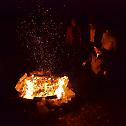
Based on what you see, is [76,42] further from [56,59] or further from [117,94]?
[117,94]

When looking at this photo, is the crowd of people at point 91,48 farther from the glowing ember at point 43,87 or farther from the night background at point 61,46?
the glowing ember at point 43,87

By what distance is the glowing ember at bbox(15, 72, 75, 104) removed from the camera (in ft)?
30.3

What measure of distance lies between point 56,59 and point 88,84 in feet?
9.82

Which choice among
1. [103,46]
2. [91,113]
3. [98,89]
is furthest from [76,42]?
[91,113]

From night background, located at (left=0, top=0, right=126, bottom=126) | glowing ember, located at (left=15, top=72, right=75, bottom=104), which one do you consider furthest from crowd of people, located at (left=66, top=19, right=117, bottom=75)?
glowing ember, located at (left=15, top=72, right=75, bottom=104)

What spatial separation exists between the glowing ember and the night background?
0.42 meters

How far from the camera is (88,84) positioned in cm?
1058

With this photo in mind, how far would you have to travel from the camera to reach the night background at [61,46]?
9.13 meters

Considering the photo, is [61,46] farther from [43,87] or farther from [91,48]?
[43,87]

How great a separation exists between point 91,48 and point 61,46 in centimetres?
327

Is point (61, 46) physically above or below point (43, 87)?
above

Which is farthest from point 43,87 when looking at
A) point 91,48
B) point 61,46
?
point 61,46

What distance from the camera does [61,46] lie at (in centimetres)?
1427

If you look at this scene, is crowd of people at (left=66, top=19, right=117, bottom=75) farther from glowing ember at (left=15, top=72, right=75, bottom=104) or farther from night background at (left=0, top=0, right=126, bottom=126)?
glowing ember at (left=15, top=72, right=75, bottom=104)
